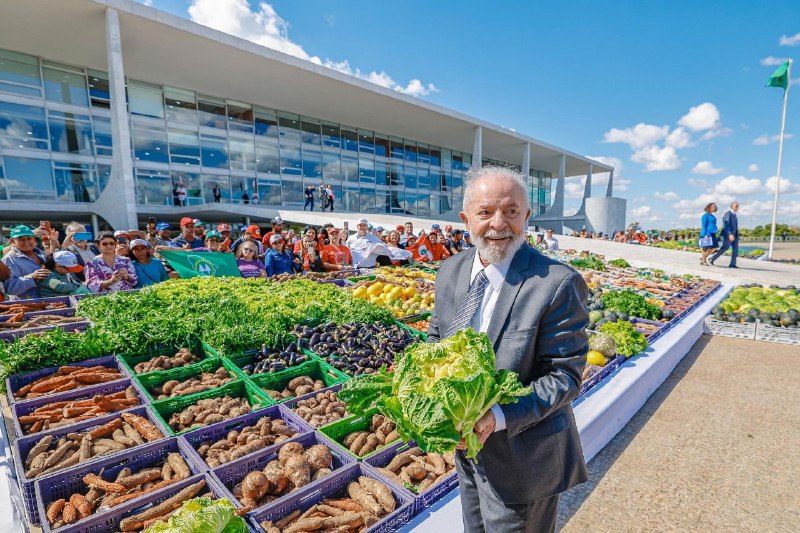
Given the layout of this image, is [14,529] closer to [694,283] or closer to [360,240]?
[360,240]

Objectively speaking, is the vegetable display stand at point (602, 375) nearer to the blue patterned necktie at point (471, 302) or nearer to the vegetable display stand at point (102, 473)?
the blue patterned necktie at point (471, 302)

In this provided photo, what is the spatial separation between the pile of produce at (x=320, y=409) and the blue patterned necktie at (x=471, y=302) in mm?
1738

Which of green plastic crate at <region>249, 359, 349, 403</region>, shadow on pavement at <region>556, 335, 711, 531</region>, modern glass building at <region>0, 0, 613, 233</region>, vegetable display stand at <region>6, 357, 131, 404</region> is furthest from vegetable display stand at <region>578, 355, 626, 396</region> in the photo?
modern glass building at <region>0, 0, 613, 233</region>

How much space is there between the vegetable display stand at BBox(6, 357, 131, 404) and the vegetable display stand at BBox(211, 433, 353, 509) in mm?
1713

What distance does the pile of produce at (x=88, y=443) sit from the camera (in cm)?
229

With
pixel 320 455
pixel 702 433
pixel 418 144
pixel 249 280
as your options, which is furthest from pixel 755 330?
pixel 418 144

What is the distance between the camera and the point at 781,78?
16.7 m

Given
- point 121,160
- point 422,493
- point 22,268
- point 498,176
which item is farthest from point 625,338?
point 121,160

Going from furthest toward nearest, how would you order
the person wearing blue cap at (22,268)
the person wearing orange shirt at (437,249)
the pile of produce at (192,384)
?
the person wearing orange shirt at (437,249) < the person wearing blue cap at (22,268) < the pile of produce at (192,384)

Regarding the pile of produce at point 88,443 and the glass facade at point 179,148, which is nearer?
the pile of produce at point 88,443

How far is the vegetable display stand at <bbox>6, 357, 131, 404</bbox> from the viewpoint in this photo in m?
3.03

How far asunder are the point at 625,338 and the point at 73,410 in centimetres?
577

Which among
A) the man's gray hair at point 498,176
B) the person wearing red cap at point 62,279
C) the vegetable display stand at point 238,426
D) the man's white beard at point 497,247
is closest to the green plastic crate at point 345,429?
the vegetable display stand at point 238,426

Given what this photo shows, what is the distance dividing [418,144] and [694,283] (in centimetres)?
2670
